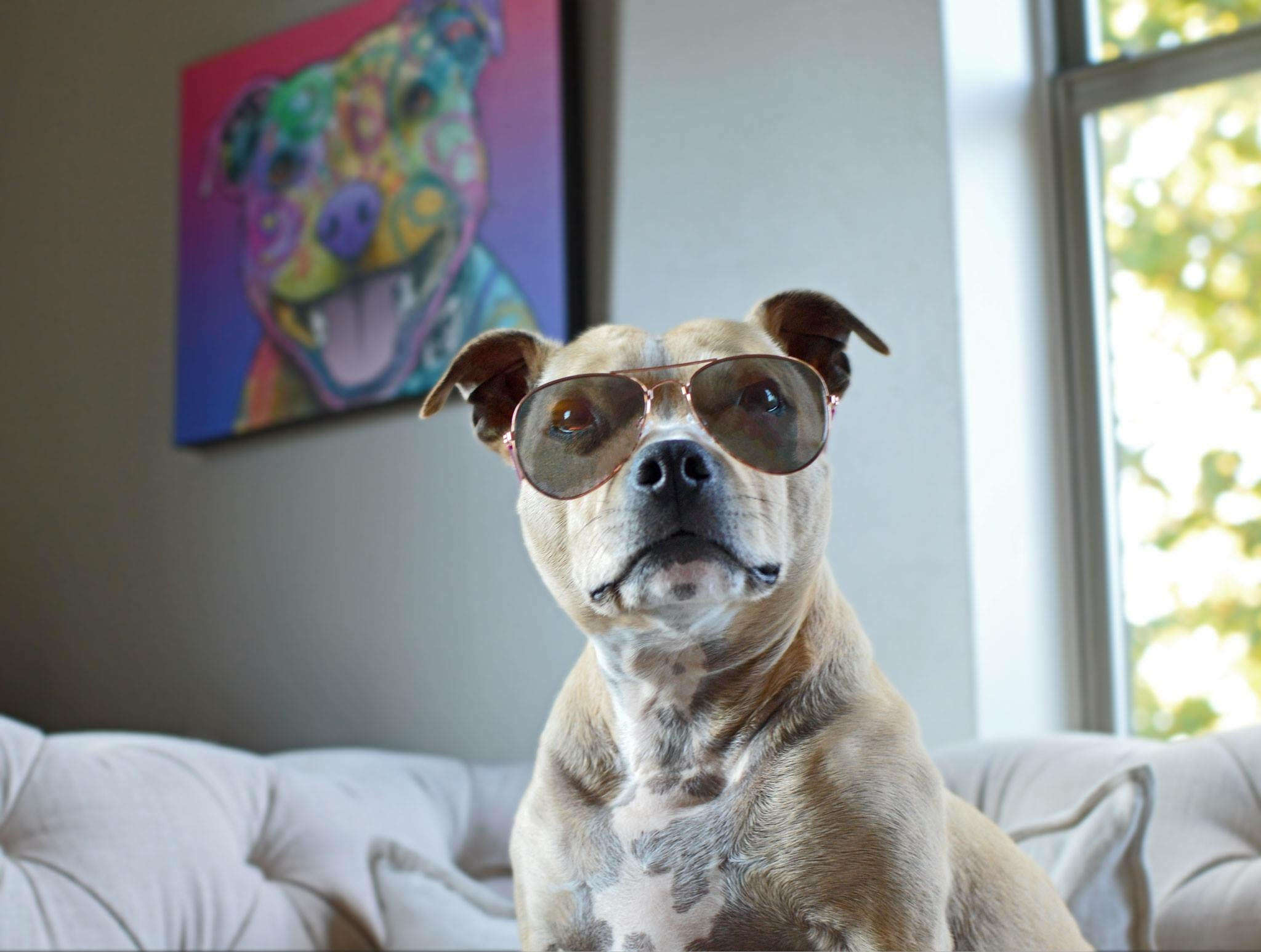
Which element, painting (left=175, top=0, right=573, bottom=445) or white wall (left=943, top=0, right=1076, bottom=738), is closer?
white wall (left=943, top=0, right=1076, bottom=738)

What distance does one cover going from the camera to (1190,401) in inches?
84.3

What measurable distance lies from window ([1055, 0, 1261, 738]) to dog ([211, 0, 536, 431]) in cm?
105

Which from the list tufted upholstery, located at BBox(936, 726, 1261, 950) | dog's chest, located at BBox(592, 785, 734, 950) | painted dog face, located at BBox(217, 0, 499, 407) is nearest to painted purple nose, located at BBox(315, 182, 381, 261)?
painted dog face, located at BBox(217, 0, 499, 407)

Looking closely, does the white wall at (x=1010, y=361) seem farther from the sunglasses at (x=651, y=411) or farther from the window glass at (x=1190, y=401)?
the sunglasses at (x=651, y=411)

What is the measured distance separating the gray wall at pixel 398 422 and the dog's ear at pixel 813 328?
0.97 m

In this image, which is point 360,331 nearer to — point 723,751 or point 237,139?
point 237,139

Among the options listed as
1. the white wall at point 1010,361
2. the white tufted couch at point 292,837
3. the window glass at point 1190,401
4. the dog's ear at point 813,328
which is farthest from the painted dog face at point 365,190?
the dog's ear at point 813,328

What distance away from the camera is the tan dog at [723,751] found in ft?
2.60

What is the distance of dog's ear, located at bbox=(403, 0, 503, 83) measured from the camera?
8.15 ft

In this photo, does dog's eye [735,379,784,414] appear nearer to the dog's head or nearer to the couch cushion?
the dog's head

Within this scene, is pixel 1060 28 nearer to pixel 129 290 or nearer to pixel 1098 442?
pixel 1098 442

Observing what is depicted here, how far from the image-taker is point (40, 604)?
124 inches

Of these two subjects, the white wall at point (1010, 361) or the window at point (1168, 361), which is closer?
the white wall at point (1010, 361)

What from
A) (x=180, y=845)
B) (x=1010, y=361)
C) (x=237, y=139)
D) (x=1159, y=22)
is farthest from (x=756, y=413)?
(x=237, y=139)
